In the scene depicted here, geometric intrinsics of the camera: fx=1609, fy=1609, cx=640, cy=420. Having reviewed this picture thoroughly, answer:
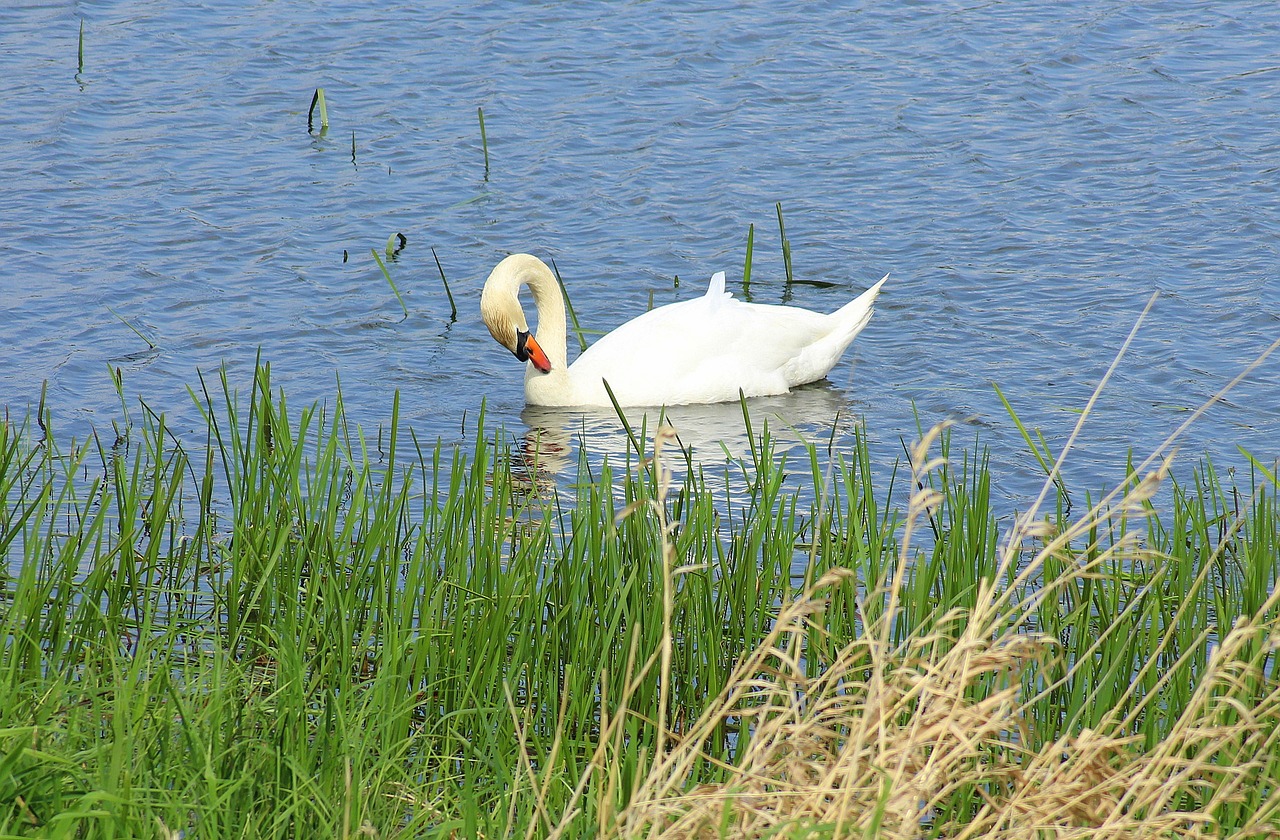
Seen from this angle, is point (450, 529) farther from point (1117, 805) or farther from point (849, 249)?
point (849, 249)

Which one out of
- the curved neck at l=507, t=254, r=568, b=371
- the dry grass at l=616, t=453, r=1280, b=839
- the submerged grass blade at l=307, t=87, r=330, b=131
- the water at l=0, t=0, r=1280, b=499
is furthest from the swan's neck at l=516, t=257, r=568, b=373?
the dry grass at l=616, t=453, r=1280, b=839

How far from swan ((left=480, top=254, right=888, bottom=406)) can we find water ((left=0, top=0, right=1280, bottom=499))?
18 centimetres

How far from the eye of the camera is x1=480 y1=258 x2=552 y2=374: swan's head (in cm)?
789

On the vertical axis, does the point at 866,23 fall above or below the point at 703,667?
above

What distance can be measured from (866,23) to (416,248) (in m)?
5.16

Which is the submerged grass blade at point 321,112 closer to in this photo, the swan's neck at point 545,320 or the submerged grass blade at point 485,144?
the submerged grass blade at point 485,144

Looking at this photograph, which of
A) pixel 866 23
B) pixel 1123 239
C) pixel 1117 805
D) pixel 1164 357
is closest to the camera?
pixel 1117 805

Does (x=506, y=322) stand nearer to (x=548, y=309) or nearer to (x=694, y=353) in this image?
(x=548, y=309)

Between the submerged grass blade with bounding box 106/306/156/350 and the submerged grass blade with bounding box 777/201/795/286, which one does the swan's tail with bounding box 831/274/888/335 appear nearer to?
the submerged grass blade with bounding box 777/201/795/286

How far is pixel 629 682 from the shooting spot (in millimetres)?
3535

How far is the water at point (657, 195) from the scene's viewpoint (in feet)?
25.7

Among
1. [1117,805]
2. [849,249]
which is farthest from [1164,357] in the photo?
[1117,805]

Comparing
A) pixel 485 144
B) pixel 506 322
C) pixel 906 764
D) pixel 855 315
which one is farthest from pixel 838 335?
pixel 906 764

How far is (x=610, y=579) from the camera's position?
4.14 meters
